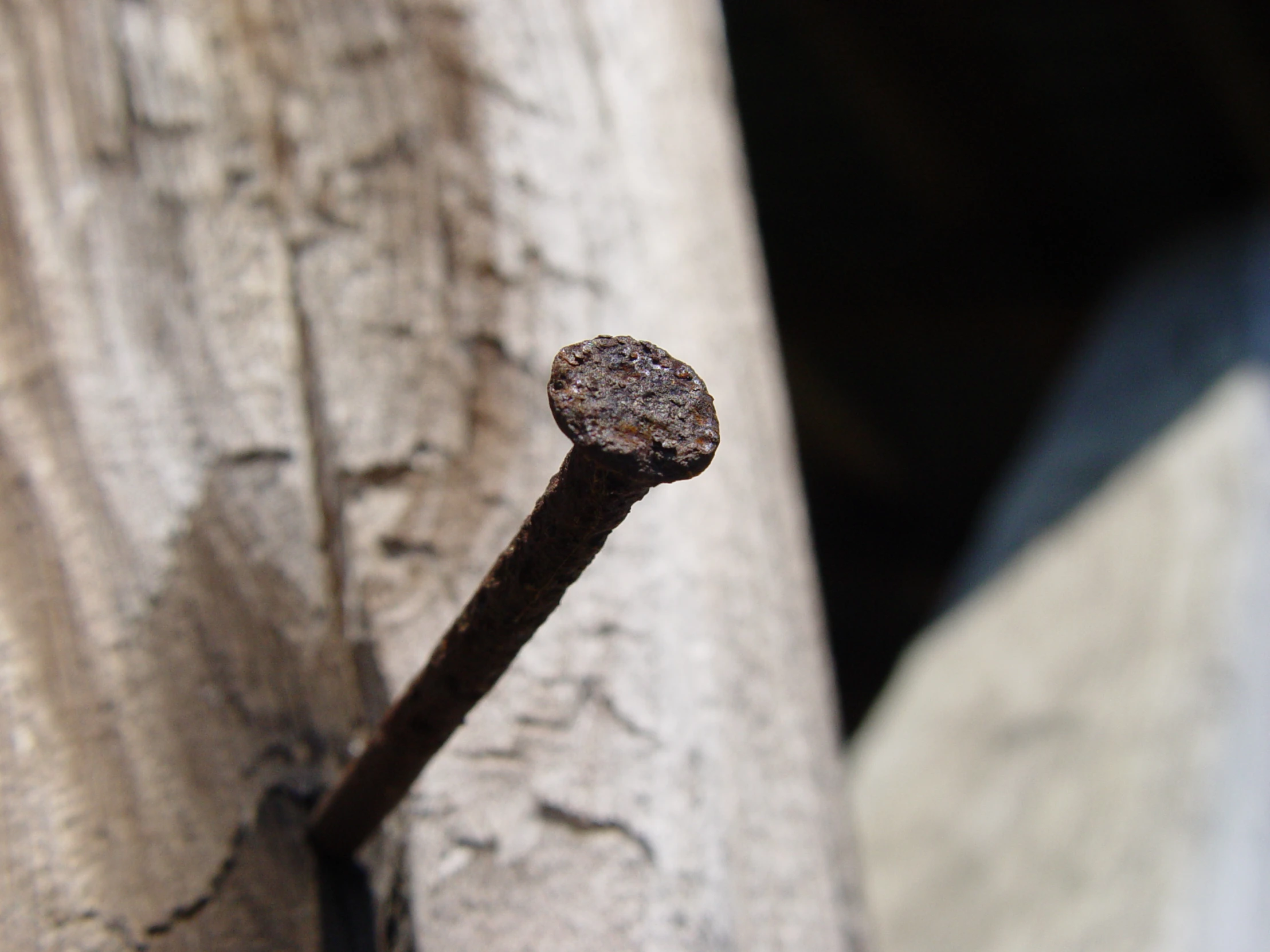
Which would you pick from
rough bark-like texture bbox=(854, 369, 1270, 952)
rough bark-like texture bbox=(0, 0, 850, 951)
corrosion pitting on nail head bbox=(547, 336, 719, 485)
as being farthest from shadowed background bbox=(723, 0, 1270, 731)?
corrosion pitting on nail head bbox=(547, 336, 719, 485)

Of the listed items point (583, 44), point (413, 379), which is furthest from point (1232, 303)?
point (413, 379)

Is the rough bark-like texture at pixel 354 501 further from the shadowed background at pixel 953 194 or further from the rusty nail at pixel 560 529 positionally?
the shadowed background at pixel 953 194

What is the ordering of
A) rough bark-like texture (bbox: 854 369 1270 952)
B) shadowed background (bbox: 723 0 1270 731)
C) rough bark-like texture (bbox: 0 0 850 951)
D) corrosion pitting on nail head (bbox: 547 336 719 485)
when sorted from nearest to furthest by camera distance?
corrosion pitting on nail head (bbox: 547 336 719 485) < rough bark-like texture (bbox: 0 0 850 951) < rough bark-like texture (bbox: 854 369 1270 952) < shadowed background (bbox: 723 0 1270 731)

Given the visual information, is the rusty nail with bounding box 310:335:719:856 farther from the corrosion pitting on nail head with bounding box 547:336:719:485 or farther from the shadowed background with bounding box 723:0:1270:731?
the shadowed background with bounding box 723:0:1270:731

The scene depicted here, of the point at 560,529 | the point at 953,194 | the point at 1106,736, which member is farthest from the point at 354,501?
the point at 953,194

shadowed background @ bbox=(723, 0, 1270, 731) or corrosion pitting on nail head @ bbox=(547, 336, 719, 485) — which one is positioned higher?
shadowed background @ bbox=(723, 0, 1270, 731)

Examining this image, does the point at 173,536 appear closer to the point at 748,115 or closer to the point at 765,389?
the point at 765,389
